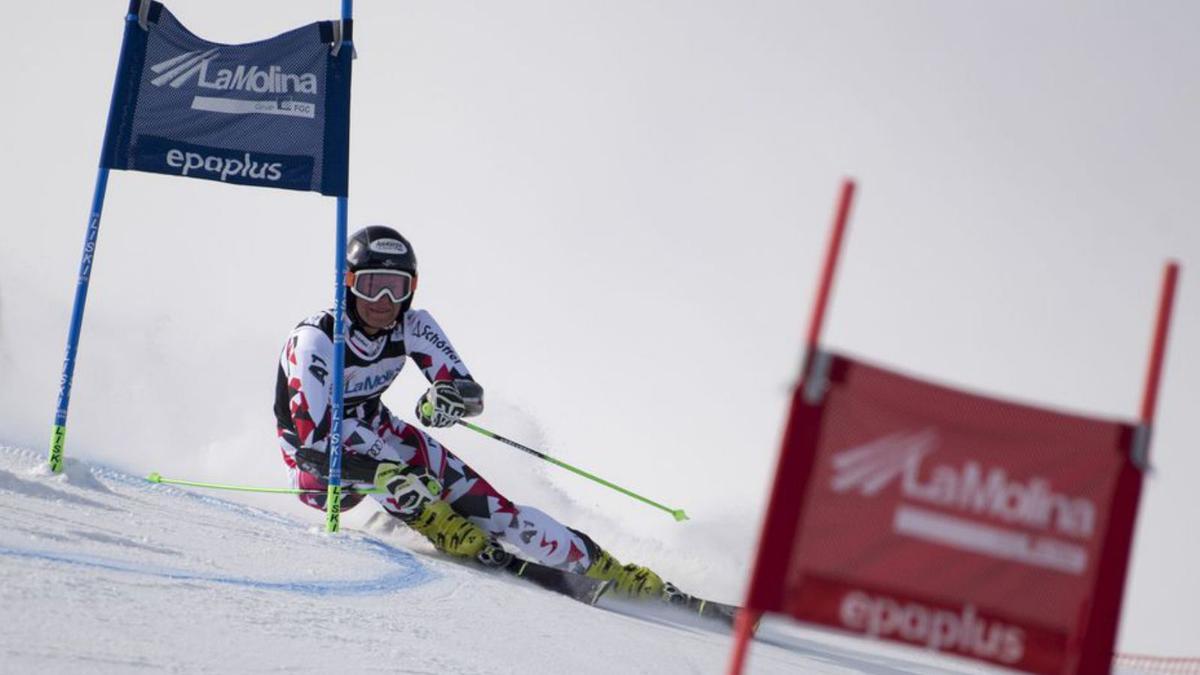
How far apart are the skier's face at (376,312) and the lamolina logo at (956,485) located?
4.46 m

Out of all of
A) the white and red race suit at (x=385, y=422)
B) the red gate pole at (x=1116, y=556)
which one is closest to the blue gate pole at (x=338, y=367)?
the white and red race suit at (x=385, y=422)

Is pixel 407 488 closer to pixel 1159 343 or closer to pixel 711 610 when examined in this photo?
pixel 711 610

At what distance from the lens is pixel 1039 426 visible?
99.4 inches

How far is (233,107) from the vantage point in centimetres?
622

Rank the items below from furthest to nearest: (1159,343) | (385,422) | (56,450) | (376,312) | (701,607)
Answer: (385,422) → (376,312) → (701,607) → (56,450) → (1159,343)

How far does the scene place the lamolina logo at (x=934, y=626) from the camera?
2.48 metres

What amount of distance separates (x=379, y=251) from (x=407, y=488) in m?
1.20

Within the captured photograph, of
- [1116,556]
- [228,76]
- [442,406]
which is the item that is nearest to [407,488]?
[442,406]

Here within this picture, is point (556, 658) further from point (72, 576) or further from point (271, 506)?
point (271, 506)

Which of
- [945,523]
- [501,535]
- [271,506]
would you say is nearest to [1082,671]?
[945,523]

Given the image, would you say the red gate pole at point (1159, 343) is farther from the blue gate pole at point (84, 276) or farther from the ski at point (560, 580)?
the blue gate pole at point (84, 276)

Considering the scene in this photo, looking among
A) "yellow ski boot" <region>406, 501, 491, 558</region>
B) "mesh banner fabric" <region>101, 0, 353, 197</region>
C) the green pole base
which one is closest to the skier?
"yellow ski boot" <region>406, 501, 491, 558</region>

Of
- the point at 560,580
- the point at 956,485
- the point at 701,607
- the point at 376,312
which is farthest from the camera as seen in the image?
the point at 376,312

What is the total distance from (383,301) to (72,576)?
306cm
